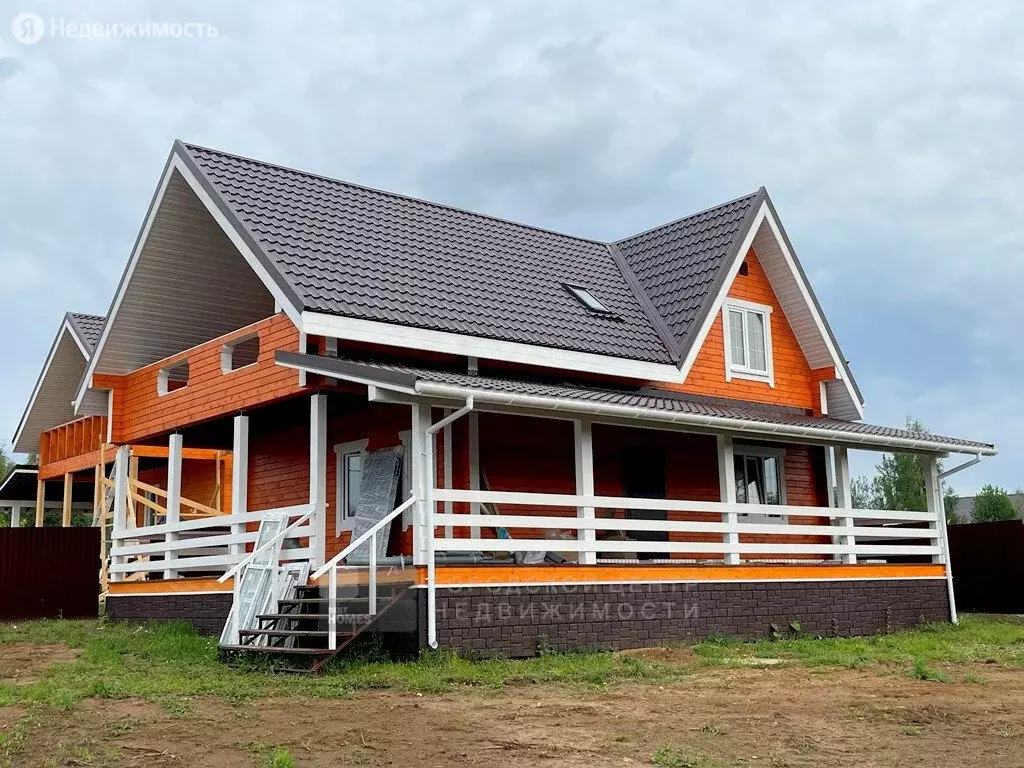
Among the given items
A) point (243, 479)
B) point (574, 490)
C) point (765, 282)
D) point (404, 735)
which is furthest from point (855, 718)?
point (765, 282)

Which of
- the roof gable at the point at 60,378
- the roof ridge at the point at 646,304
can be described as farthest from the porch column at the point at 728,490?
the roof gable at the point at 60,378

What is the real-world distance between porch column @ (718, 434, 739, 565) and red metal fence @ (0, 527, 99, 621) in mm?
12204

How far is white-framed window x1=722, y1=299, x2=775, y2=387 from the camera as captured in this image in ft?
63.8

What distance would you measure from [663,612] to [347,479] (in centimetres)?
523

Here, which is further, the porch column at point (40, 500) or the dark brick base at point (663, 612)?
the porch column at point (40, 500)

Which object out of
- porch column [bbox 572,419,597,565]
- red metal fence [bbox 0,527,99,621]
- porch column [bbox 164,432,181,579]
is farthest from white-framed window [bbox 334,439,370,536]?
red metal fence [bbox 0,527,99,621]

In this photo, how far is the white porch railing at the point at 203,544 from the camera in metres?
14.1

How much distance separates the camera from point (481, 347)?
50.0ft

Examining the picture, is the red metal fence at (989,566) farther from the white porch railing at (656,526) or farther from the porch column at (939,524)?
the porch column at (939,524)

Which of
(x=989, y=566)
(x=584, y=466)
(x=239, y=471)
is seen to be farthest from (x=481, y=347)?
(x=989, y=566)

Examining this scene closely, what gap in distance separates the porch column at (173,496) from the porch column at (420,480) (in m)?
5.82

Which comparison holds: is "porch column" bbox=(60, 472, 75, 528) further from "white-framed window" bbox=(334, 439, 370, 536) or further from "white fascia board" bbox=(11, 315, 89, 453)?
"white-framed window" bbox=(334, 439, 370, 536)

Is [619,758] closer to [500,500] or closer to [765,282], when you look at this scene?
[500,500]

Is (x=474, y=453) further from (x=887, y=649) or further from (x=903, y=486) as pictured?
(x=903, y=486)
